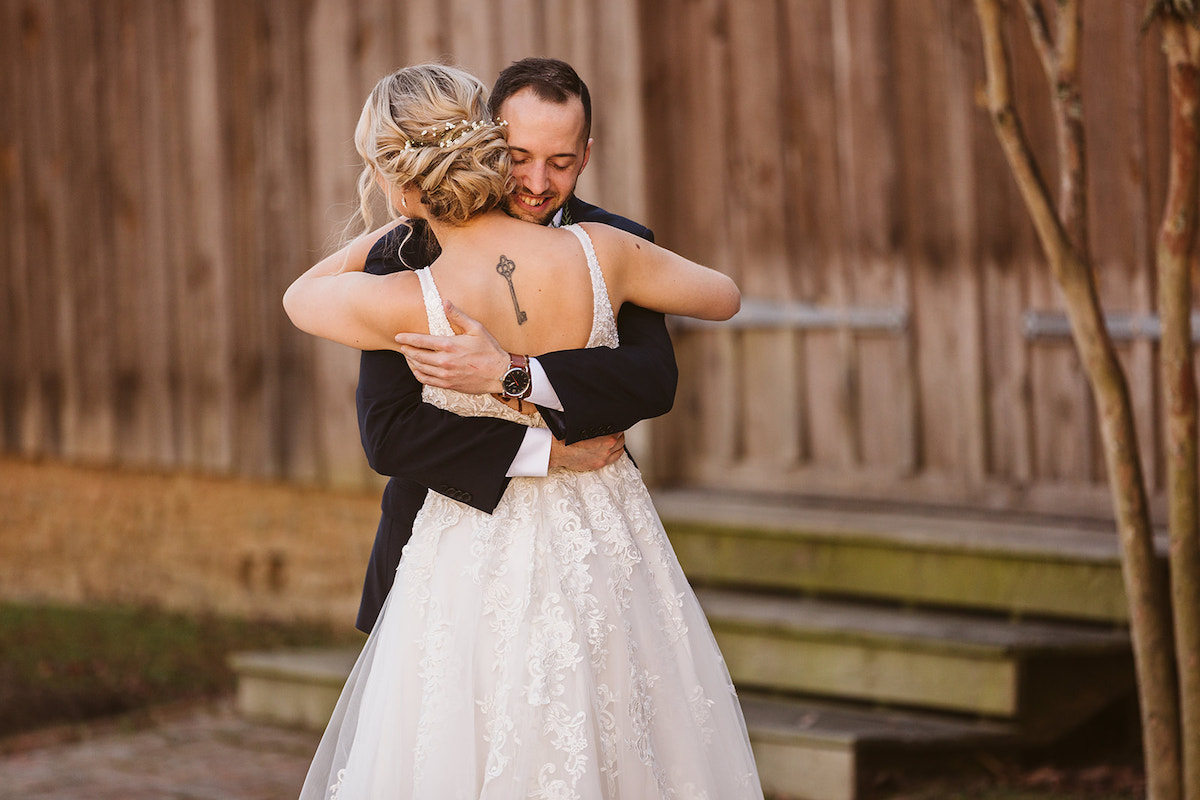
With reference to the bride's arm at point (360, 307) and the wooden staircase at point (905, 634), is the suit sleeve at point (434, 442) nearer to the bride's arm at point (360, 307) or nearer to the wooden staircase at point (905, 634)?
the bride's arm at point (360, 307)

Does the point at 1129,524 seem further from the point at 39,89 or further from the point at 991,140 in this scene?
the point at 39,89

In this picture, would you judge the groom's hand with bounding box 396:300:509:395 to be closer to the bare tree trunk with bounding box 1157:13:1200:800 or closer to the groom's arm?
the groom's arm

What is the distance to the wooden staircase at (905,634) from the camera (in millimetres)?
4648

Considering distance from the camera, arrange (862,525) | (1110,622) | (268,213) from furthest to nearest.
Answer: (268,213)
(862,525)
(1110,622)

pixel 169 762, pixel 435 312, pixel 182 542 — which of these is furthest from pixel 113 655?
pixel 435 312

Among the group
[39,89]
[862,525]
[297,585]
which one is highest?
[39,89]

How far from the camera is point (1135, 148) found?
5.11 metres

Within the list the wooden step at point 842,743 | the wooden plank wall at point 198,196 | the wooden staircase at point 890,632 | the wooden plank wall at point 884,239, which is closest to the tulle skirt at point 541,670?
the wooden step at point 842,743

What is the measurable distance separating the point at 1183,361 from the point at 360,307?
2.16m

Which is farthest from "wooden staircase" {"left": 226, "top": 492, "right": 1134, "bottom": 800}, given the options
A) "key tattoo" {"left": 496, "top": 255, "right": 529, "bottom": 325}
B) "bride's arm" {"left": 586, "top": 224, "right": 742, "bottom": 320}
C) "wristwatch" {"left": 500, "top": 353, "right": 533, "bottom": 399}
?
"key tattoo" {"left": 496, "top": 255, "right": 529, "bottom": 325}

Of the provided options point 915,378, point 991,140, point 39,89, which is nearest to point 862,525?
point 915,378

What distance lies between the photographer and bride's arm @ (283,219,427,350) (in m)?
2.82

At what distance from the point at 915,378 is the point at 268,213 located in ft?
11.4

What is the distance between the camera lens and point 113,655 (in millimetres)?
7012
